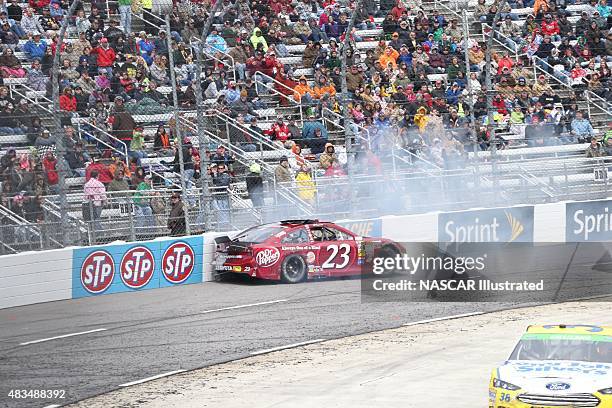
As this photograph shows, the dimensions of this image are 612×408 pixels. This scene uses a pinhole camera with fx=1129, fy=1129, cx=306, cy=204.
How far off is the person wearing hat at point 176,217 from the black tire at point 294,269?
1.98 m

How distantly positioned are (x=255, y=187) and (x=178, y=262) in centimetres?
227

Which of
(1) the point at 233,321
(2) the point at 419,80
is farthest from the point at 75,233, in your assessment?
(2) the point at 419,80

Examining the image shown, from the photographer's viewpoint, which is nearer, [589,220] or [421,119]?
[421,119]

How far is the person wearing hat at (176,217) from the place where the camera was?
20.6 metres

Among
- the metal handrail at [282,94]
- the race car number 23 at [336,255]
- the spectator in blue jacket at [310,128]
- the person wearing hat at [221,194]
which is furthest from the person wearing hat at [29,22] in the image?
the race car number 23 at [336,255]

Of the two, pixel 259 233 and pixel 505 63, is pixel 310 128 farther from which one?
pixel 505 63

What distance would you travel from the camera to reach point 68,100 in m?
20.8

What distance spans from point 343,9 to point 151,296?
12.2m

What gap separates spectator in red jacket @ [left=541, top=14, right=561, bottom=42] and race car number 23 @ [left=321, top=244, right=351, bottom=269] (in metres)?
12.8

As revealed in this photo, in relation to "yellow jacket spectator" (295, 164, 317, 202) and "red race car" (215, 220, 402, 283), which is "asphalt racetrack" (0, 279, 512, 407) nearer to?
"red race car" (215, 220, 402, 283)

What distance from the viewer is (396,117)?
2525 centimetres

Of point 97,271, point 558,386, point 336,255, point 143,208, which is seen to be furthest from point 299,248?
point 558,386

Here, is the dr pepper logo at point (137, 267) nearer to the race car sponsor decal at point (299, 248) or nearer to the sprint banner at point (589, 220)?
the race car sponsor decal at point (299, 248)

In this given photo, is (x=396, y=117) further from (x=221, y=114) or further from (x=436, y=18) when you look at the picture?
(x=436, y=18)
